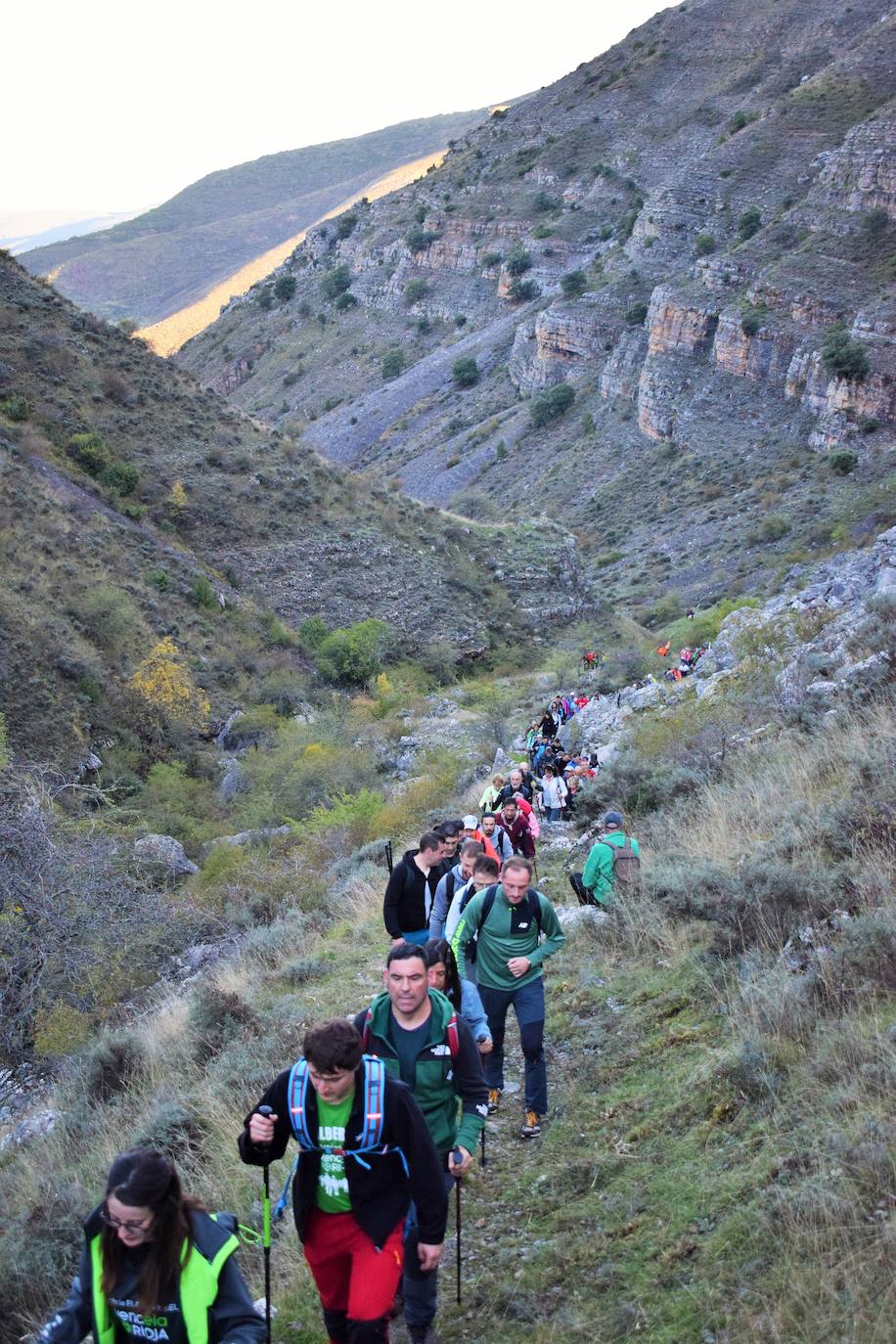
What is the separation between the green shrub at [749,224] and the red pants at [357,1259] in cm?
5655

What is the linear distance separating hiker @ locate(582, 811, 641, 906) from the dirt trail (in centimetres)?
10247

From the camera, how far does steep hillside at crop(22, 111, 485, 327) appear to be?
155 meters

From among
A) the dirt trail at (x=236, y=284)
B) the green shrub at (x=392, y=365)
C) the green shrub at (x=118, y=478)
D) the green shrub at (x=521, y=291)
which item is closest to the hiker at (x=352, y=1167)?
the green shrub at (x=118, y=478)

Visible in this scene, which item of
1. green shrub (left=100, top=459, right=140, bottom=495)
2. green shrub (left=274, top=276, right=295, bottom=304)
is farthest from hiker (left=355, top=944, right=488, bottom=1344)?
green shrub (left=274, top=276, right=295, bottom=304)

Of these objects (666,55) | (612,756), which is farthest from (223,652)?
(666,55)

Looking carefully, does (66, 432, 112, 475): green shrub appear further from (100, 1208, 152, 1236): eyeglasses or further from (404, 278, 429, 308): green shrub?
(404, 278, 429, 308): green shrub

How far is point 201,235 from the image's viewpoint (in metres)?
170

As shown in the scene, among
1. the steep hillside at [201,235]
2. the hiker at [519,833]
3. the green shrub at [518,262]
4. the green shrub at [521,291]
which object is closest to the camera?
the hiker at [519,833]

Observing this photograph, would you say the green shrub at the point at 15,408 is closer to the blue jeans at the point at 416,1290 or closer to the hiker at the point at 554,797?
the hiker at the point at 554,797

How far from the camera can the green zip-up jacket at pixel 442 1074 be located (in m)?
3.75

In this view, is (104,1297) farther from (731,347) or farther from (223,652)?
(731,347)

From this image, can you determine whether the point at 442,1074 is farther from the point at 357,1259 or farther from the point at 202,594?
the point at 202,594

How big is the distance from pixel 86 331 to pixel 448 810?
25016mm

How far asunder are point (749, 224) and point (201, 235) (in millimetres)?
138356
